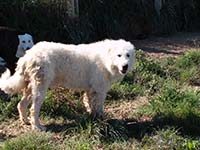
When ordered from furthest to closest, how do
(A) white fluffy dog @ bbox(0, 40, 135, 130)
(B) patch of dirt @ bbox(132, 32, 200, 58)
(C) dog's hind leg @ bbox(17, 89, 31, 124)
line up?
(B) patch of dirt @ bbox(132, 32, 200, 58), (C) dog's hind leg @ bbox(17, 89, 31, 124), (A) white fluffy dog @ bbox(0, 40, 135, 130)

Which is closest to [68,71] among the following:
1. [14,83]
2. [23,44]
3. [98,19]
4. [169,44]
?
[14,83]

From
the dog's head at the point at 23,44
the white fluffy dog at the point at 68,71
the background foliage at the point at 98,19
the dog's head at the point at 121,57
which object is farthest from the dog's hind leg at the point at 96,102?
Answer: the background foliage at the point at 98,19

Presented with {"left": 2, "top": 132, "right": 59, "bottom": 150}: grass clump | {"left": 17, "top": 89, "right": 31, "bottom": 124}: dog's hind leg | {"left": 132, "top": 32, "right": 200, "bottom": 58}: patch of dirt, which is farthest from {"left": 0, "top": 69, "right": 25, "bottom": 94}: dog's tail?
{"left": 132, "top": 32, "right": 200, "bottom": 58}: patch of dirt

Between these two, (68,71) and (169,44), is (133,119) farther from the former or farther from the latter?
(169,44)

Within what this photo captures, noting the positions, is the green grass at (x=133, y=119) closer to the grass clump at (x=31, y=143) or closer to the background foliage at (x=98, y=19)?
the grass clump at (x=31, y=143)

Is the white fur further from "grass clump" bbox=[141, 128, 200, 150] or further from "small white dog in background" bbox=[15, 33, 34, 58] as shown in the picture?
"grass clump" bbox=[141, 128, 200, 150]

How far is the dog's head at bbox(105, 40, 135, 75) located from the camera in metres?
5.67

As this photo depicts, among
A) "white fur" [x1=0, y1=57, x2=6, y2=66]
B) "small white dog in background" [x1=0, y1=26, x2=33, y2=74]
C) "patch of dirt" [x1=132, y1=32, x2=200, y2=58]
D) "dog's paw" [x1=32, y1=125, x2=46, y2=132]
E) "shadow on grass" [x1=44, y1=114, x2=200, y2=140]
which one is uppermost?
"small white dog in background" [x1=0, y1=26, x2=33, y2=74]

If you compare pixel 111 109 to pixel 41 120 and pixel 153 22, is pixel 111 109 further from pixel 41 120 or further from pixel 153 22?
pixel 153 22

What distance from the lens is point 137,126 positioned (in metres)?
5.88

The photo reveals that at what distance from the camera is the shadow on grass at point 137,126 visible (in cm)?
554

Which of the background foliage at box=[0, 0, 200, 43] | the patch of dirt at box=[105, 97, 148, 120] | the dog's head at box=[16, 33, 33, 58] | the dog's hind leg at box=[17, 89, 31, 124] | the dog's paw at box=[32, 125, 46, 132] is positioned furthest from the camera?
the background foliage at box=[0, 0, 200, 43]

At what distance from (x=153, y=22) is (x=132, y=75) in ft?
13.1

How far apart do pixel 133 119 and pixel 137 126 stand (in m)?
0.30
